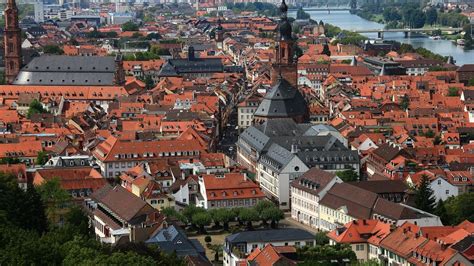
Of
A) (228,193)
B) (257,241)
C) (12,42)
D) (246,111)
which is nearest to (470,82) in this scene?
(246,111)

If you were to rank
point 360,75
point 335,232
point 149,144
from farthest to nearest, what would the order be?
point 360,75 < point 149,144 < point 335,232

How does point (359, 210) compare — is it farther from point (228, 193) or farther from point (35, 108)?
point (35, 108)

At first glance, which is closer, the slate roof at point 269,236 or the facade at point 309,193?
the slate roof at point 269,236

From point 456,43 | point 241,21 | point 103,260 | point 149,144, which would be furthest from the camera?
point 241,21

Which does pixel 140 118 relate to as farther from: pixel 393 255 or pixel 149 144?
pixel 393 255

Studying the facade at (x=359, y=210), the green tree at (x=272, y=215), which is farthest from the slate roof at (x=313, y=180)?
the green tree at (x=272, y=215)

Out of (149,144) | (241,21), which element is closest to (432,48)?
(241,21)

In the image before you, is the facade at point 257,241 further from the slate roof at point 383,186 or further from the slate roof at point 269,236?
the slate roof at point 383,186
